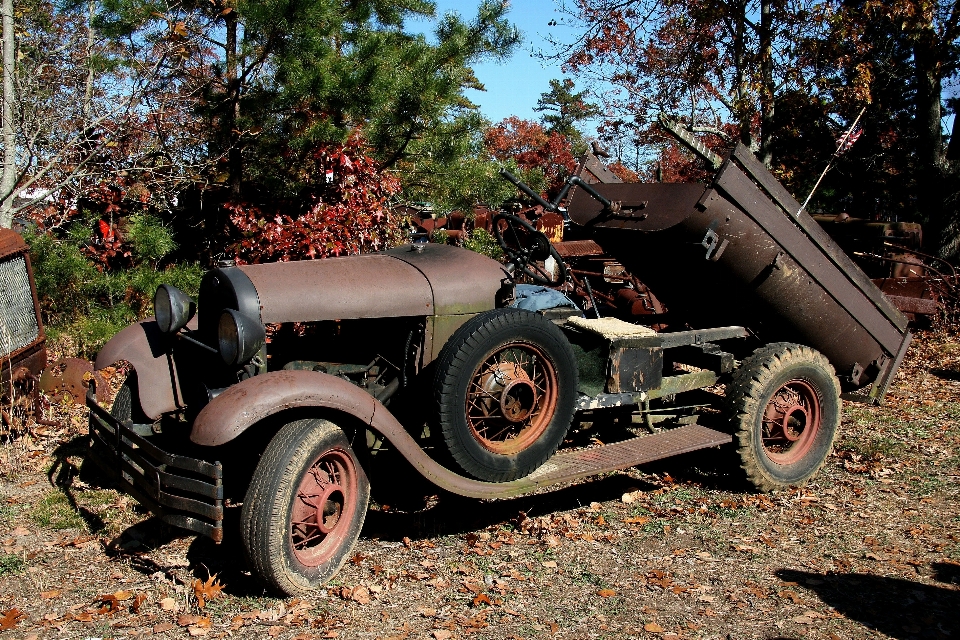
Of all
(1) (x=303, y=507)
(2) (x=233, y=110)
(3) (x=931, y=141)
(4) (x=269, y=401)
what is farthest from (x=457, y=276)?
(3) (x=931, y=141)

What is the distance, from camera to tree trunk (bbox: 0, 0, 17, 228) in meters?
7.40

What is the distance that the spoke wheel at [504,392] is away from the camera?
14.4 feet

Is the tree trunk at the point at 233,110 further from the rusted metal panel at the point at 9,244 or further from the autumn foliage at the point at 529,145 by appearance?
the autumn foliage at the point at 529,145

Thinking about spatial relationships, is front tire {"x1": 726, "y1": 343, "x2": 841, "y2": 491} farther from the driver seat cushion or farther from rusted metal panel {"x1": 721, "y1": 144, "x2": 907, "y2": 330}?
the driver seat cushion

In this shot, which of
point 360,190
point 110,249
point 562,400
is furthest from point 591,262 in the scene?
point 110,249

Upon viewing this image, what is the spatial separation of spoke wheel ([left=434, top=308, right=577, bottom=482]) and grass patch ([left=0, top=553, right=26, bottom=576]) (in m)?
2.31

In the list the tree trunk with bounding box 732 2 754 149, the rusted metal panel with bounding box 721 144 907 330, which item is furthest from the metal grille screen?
the tree trunk with bounding box 732 2 754 149

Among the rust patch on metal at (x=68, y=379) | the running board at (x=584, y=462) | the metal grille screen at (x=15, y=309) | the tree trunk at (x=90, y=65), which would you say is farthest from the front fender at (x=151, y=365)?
the tree trunk at (x=90, y=65)

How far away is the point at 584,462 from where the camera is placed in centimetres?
486

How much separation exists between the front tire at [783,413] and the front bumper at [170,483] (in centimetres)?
338

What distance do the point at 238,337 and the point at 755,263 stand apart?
3.28m

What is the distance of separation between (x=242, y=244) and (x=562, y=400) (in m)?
4.66

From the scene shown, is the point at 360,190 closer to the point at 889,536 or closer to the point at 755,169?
the point at 755,169

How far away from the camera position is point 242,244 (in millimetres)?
8281
